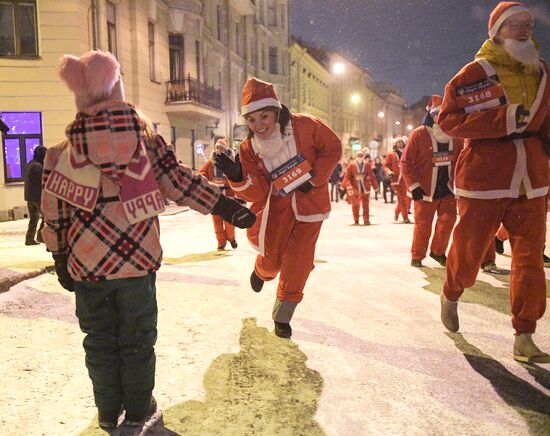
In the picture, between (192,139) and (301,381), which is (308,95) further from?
(301,381)

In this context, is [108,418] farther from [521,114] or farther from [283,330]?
[521,114]

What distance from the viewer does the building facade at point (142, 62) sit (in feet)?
52.4

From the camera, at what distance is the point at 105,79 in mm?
2369

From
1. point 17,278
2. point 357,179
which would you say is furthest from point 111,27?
point 17,278

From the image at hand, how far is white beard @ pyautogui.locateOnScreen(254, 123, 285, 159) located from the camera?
4020mm

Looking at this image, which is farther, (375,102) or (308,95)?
(375,102)

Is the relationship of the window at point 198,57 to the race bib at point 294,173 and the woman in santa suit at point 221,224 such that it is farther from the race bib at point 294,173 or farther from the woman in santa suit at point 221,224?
the race bib at point 294,173

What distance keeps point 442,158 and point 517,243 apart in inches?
130

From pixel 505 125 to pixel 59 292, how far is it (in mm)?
4454

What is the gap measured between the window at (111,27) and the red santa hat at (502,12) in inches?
664

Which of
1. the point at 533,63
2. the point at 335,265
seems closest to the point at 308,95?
the point at 335,265

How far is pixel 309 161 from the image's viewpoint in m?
4.08

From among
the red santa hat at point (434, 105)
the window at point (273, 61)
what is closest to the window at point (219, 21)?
the window at point (273, 61)

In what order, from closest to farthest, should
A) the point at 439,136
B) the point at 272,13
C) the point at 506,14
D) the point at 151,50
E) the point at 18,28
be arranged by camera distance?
the point at 506,14
the point at 439,136
the point at 18,28
the point at 151,50
the point at 272,13
